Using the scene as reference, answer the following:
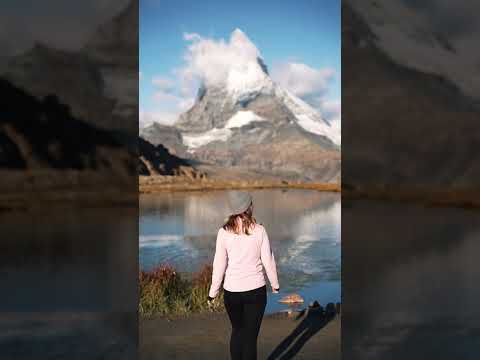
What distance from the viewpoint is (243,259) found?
3160 mm

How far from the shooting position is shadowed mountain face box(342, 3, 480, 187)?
5520mm

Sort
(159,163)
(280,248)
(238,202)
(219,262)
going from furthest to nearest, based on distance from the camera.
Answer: (159,163) < (280,248) < (219,262) < (238,202)

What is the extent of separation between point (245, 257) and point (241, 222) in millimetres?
205

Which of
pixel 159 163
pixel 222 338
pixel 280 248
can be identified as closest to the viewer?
pixel 222 338

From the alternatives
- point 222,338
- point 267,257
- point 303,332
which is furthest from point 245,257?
point 303,332

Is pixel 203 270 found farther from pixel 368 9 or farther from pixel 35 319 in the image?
pixel 368 9

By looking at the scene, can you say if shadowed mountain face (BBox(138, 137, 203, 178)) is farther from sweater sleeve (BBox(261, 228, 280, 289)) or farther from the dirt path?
sweater sleeve (BBox(261, 228, 280, 289))

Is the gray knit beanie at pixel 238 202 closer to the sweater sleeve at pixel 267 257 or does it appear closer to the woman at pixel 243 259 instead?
the woman at pixel 243 259

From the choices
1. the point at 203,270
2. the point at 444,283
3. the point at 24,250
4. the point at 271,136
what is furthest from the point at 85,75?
the point at 271,136

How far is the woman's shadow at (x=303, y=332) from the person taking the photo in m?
4.74

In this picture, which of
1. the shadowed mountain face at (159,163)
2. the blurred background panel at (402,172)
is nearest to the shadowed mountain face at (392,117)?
the blurred background panel at (402,172)

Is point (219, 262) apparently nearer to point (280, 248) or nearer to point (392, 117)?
point (392, 117)

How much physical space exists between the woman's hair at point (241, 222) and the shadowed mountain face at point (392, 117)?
234 centimetres

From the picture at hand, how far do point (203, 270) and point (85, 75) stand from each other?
144 inches
